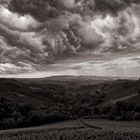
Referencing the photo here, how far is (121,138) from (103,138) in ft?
9.32

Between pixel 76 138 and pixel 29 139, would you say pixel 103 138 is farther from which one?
pixel 29 139

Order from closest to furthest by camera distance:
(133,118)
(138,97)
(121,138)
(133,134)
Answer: (121,138) → (133,134) → (133,118) → (138,97)

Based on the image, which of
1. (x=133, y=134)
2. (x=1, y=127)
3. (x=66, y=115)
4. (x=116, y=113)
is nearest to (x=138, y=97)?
(x=116, y=113)

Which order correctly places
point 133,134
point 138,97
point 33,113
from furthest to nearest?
point 138,97 < point 33,113 < point 133,134

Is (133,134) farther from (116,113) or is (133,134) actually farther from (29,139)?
(116,113)

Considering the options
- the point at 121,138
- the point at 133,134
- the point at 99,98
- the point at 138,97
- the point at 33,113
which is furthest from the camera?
the point at 99,98

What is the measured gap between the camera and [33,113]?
131125 mm

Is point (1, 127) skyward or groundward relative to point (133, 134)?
groundward

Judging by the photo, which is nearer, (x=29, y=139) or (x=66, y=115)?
(x=29, y=139)

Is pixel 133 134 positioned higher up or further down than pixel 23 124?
higher up

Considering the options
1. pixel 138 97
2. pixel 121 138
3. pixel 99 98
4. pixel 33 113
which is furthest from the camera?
pixel 99 98

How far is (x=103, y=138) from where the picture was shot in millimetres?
49000

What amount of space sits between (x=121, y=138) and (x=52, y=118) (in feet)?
245

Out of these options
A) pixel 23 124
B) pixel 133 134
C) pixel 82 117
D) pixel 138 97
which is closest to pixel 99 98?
pixel 138 97
